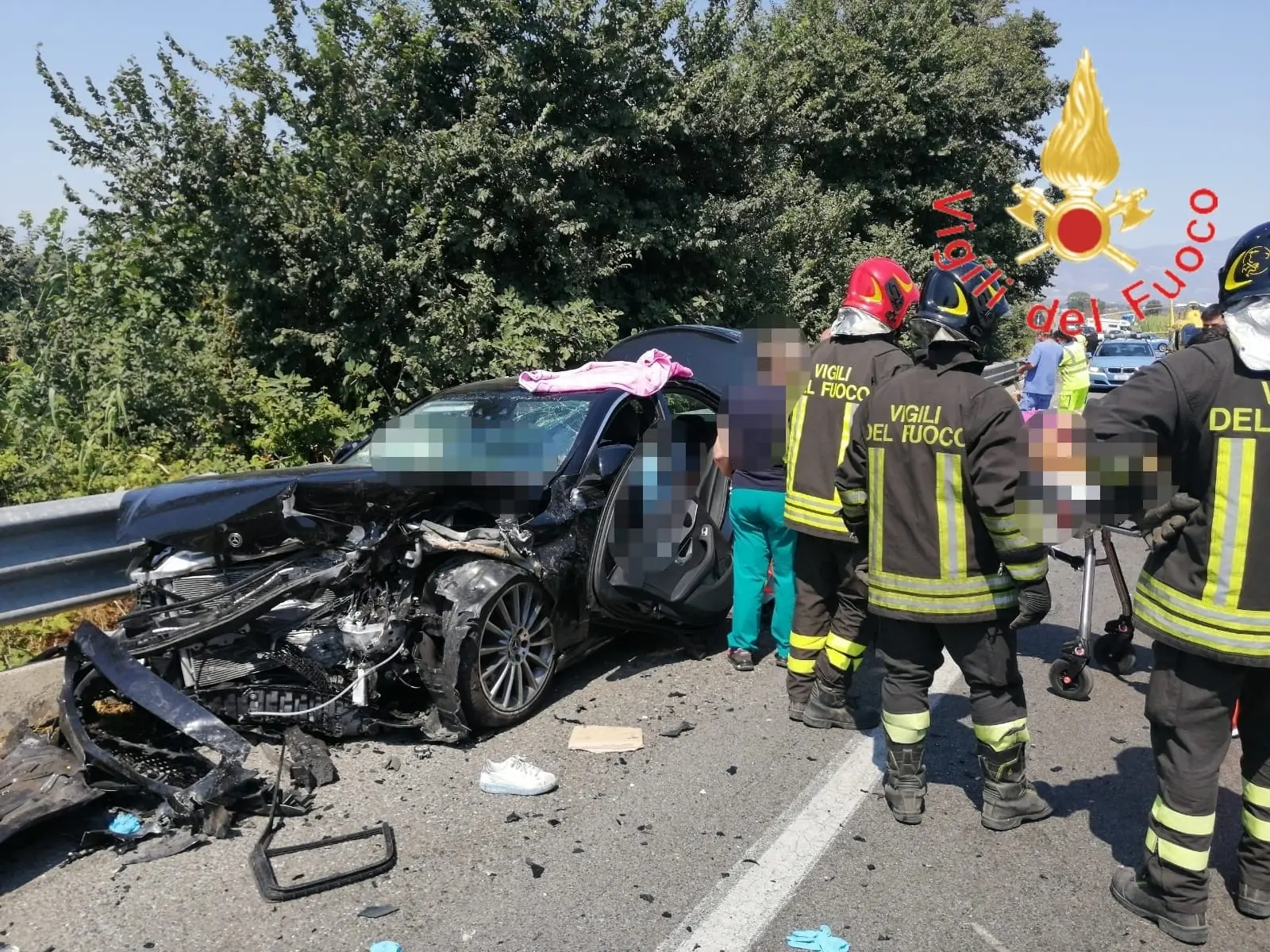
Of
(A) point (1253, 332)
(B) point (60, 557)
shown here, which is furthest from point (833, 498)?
(B) point (60, 557)

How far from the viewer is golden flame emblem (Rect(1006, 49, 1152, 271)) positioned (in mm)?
3146

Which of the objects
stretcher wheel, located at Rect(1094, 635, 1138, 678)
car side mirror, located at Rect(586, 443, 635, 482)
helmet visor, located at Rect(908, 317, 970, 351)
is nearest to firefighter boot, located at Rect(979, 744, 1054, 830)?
helmet visor, located at Rect(908, 317, 970, 351)

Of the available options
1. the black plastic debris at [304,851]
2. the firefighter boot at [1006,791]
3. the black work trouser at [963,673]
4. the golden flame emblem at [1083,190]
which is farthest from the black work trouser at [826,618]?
the black plastic debris at [304,851]

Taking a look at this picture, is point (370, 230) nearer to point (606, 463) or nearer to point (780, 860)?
point (606, 463)

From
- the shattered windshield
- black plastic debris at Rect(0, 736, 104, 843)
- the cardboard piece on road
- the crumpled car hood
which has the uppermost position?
the shattered windshield

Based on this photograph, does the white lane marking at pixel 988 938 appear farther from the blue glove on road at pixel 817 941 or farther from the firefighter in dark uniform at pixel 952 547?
the firefighter in dark uniform at pixel 952 547

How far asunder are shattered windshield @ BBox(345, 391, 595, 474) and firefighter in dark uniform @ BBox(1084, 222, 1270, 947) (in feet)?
9.32

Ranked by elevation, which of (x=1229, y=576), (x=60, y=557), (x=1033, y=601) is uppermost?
(x=1229, y=576)

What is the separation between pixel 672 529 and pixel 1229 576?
9.71 ft

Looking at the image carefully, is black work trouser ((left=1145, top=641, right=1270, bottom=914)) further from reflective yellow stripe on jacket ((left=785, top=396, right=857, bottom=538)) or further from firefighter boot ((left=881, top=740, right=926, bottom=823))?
reflective yellow stripe on jacket ((left=785, top=396, right=857, bottom=538))

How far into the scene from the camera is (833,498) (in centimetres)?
453

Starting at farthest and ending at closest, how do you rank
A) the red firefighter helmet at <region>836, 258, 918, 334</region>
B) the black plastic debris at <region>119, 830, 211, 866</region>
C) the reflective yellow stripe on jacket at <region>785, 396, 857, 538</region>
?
the red firefighter helmet at <region>836, 258, 918, 334</region> < the reflective yellow stripe on jacket at <region>785, 396, 857, 538</region> < the black plastic debris at <region>119, 830, 211, 866</region>

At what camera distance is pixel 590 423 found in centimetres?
527

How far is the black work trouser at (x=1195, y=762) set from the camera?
294 centimetres
